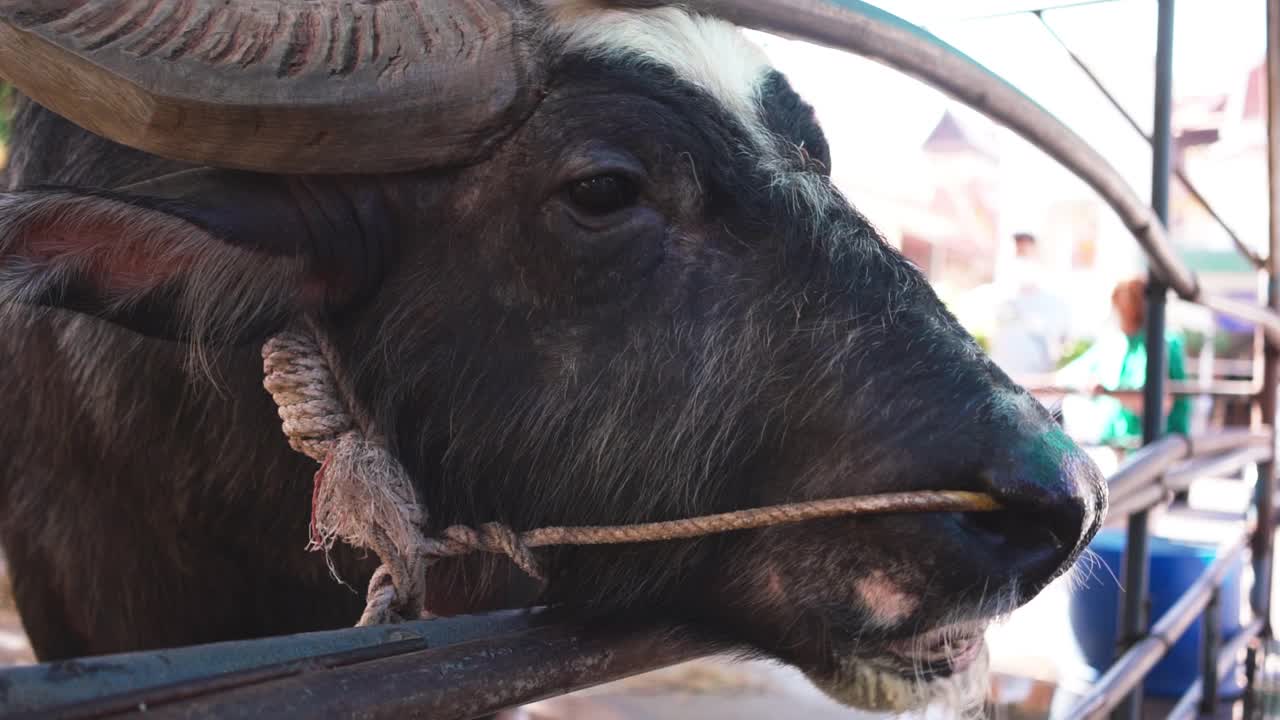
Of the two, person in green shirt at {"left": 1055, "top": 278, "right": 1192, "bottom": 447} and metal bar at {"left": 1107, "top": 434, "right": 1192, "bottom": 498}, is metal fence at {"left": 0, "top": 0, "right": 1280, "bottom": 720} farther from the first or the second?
person in green shirt at {"left": 1055, "top": 278, "right": 1192, "bottom": 447}

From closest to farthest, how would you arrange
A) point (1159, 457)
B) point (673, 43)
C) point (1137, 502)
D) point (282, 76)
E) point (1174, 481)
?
1. point (282, 76)
2. point (673, 43)
3. point (1137, 502)
4. point (1159, 457)
5. point (1174, 481)

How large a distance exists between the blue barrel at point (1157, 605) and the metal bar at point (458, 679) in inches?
108

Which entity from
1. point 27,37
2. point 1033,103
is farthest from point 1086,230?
point 27,37

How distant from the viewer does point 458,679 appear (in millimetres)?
1102

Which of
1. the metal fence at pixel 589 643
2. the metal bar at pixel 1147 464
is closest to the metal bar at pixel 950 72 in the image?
the metal fence at pixel 589 643

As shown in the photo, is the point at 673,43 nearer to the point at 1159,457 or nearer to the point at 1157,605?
the point at 1159,457

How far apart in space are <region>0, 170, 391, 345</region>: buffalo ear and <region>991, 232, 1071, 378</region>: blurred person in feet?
19.8

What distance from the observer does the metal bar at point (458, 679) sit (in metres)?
0.92

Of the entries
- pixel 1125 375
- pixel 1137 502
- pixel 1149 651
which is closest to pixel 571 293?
pixel 1137 502

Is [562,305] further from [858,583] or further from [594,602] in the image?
[858,583]

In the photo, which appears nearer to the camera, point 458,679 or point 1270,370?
point 458,679

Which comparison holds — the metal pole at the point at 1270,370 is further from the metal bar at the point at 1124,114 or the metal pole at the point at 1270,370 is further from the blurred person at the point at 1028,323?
the blurred person at the point at 1028,323

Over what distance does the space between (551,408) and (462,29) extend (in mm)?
594

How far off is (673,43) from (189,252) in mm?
807
